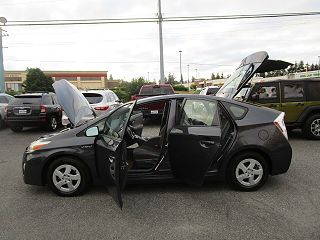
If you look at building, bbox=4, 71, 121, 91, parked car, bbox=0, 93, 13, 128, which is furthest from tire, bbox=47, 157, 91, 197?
building, bbox=4, 71, 121, 91

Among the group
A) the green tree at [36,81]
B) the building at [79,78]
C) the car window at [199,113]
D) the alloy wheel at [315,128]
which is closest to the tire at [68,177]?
the car window at [199,113]

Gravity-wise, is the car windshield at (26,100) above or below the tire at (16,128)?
above

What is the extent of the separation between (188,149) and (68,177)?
182 centimetres

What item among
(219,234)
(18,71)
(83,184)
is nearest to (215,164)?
(219,234)

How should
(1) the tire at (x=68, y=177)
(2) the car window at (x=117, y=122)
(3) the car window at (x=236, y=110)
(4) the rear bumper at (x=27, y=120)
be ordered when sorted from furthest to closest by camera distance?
(4) the rear bumper at (x=27, y=120) < (3) the car window at (x=236, y=110) < (1) the tire at (x=68, y=177) < (2) the car window at (x=117, y=122)

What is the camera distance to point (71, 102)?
6594 millimetres

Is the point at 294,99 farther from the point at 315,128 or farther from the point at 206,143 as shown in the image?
the point at 206,143

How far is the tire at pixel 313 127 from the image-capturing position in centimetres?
952

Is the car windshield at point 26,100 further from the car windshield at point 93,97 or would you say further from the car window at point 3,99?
the car window at point 3,99

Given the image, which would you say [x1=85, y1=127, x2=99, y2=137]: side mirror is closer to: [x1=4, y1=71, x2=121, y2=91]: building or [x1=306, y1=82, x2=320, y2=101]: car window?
[x1=306, y1=82, x2=320, y2=101]: car window

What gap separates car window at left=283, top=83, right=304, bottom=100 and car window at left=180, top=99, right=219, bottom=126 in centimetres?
494

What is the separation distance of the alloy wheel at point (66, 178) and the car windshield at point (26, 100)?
831cm

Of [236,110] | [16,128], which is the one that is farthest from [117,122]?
[16,128]

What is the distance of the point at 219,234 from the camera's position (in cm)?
393
